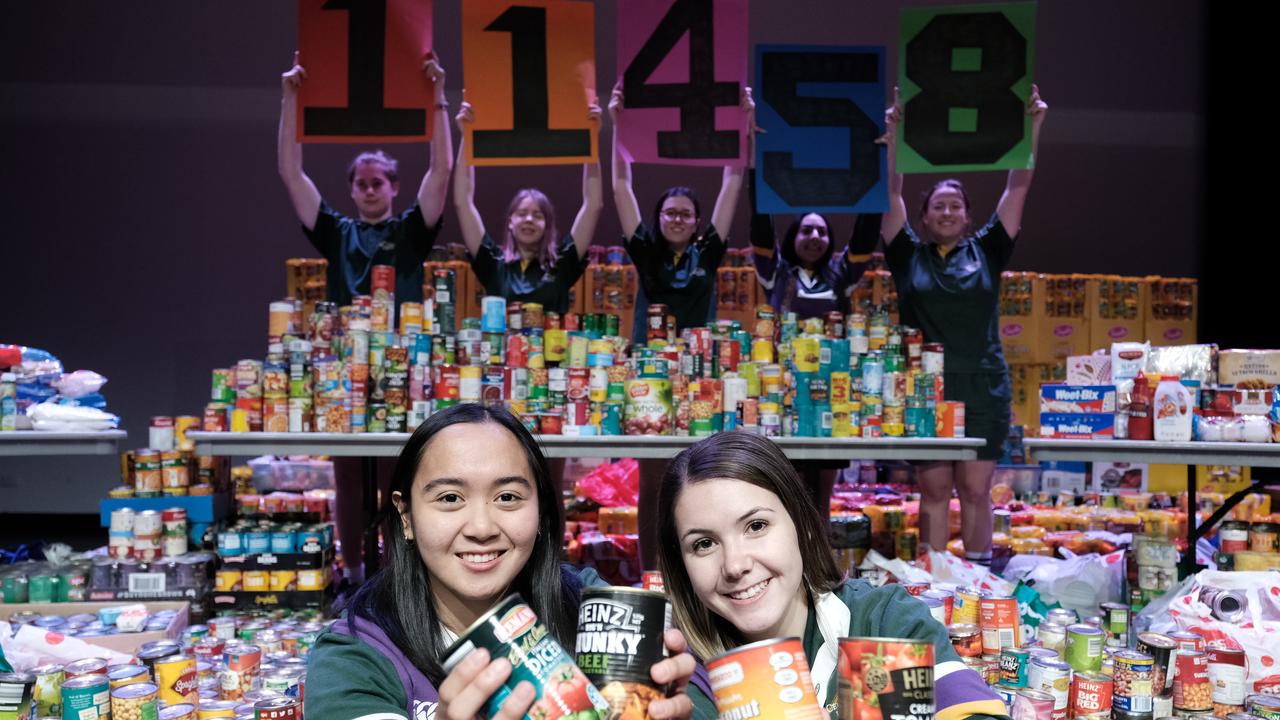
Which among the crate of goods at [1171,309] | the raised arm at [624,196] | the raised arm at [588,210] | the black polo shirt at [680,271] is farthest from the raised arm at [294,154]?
the crate of goods at [1171,309]

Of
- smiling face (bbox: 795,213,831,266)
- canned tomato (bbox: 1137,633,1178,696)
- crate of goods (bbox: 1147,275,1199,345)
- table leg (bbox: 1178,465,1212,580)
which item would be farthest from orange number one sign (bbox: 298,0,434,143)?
crate of goods (bbox: 1147,275,1199,345)

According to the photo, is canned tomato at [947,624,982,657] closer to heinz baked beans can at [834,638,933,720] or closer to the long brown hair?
the long brown hair

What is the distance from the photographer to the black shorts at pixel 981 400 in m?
4.40

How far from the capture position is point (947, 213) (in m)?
4.40

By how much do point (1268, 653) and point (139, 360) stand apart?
8.13 m

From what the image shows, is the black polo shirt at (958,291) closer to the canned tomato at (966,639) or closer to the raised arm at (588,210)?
the raised arm at (588,210)

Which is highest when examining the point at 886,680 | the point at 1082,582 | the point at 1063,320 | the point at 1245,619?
the point at 1063,320

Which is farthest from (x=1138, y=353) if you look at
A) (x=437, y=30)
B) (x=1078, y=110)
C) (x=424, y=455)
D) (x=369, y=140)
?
(x=437, y=30)

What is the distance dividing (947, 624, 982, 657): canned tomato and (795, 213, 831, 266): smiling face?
297 centimetres

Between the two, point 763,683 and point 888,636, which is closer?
point 763,683

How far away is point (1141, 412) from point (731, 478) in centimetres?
232

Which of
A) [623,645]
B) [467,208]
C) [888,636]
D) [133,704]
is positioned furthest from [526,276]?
[623,645]

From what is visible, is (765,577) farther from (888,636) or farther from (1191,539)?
(1191,539)

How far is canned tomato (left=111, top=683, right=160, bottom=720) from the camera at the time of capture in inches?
72.4
